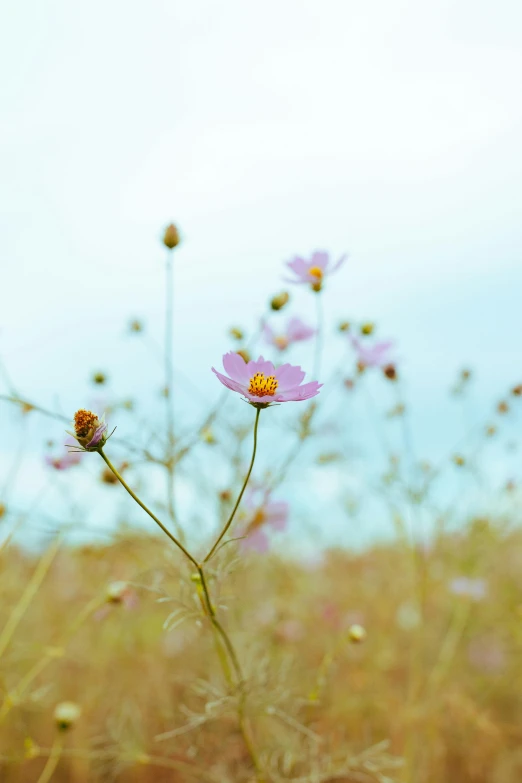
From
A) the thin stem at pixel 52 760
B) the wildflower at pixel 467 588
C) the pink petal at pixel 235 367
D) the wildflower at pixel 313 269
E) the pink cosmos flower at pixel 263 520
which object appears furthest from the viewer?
the wildflower at pixel 467 588

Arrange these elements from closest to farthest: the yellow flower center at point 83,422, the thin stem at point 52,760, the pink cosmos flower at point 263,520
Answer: the yellow flower center at point 83,422, the thin stem at point 52,760, the pink cosmos flower at point 263,520

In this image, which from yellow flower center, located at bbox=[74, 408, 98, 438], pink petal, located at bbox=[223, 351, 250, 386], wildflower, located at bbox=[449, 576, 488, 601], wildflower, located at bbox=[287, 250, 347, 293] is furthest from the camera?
wildflower, located at bbox=[449, 576, 488, 601]

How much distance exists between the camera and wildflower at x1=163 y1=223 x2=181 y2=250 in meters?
0.98

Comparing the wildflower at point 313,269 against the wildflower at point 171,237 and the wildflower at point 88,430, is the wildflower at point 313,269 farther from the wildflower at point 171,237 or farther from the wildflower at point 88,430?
the wildflower at point 88,430

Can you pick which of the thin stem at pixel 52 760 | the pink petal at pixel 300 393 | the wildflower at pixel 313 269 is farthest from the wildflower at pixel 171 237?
the thin stem at pixel 52 760

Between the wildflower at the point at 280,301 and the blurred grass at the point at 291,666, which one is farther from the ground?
the wildflower at the point at 280,301

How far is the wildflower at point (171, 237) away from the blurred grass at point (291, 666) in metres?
0.47

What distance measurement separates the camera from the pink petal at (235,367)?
2.22 feet

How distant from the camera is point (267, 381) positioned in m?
0.67

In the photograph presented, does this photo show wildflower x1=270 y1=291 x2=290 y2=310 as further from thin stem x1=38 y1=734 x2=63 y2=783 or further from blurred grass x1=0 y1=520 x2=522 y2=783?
thin stem x1=38 y1=734 x2=63 y2=783

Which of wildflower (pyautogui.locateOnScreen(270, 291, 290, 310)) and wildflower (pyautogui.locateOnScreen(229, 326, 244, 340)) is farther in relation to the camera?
wildflower (pyautogui.locateOnScreen(229, 326, 244, 340))

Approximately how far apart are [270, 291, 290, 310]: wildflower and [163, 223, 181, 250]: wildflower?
0.18m

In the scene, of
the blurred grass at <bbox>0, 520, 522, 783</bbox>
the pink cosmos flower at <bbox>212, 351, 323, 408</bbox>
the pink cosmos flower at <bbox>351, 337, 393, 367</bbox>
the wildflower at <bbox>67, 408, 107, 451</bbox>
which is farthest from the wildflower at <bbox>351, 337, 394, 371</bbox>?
the wildflower at <bbox>67, 408, 107, 451</bbox>

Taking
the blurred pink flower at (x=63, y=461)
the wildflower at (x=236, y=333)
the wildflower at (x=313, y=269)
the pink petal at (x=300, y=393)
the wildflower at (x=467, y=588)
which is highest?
the wildflower at (x=313, y=269)
